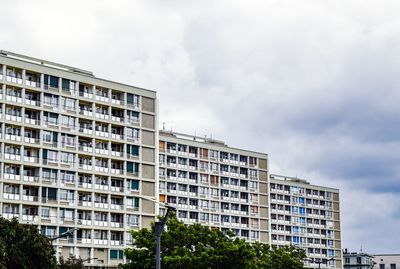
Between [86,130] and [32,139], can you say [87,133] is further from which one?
[32,139]

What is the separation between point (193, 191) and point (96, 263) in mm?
35941

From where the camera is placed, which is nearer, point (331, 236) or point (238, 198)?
point (238, 198)

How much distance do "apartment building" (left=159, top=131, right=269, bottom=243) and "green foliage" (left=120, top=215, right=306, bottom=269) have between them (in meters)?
54.1

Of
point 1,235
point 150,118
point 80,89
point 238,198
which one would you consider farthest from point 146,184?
point 1,235

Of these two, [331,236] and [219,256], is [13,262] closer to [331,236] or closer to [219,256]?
[219,256]

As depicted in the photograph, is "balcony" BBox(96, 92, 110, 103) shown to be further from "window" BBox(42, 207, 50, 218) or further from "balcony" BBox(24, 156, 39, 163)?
"window" BBox(42, 207, 50, 218)

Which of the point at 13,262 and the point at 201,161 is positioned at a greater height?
the point at 201,161

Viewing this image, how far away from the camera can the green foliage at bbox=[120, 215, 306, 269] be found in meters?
65.2

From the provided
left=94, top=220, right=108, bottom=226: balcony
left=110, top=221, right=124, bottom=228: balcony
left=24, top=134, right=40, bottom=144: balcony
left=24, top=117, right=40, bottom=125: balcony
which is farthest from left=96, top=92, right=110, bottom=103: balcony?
Result: left=110, top=221, right=124, bottom=228: balcony

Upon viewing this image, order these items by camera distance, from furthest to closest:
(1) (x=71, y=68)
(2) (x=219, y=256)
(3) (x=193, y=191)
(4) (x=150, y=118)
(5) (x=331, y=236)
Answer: (5) (x=331, y=236) < (3) (x=193, y=191) < (4) (x=150, y=118) < (1) (x=71, y=68) < (2) (x=219, y=256)

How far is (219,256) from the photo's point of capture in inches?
2574

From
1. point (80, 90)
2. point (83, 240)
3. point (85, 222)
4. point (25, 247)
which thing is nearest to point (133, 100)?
point (80, 90)

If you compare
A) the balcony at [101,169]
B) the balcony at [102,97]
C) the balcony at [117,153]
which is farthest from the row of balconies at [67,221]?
the balcony at [102,97]

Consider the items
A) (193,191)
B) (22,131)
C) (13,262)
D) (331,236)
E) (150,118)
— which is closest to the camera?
(13,262)
